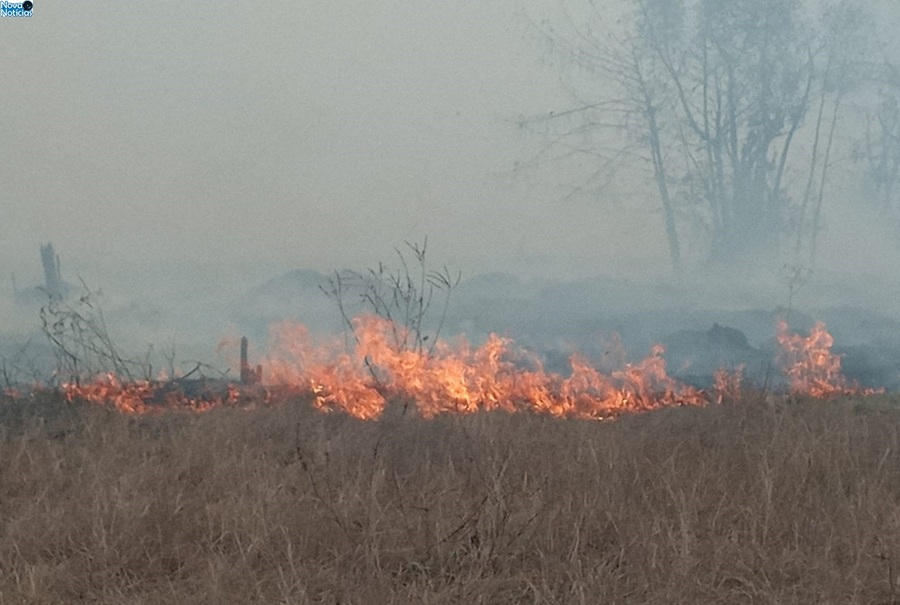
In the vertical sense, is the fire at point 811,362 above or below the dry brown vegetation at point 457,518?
above

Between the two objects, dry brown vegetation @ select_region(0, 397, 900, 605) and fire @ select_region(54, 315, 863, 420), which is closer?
dry brown vegetation @ select_region(0, 397, 900, 605)

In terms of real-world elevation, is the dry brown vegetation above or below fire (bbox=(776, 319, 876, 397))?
below

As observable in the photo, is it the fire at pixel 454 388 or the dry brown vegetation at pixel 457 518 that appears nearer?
the dry brown vegetation at pixel 457 518

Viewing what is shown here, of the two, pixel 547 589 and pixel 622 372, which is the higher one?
pixel 622 372

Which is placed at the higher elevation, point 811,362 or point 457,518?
point 811,362

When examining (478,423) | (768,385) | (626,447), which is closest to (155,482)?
(478,423)

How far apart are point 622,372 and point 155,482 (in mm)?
5531

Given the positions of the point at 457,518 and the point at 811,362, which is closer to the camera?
the point at 457,518

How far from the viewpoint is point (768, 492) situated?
203 inches

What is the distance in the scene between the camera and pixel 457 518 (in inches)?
201

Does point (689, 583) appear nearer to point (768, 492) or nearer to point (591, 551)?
point (591, 551)

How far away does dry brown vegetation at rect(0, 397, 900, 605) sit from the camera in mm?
4363

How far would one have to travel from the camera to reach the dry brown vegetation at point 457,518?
436 cm

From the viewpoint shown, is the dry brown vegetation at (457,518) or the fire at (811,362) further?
the fire at (811,362)
